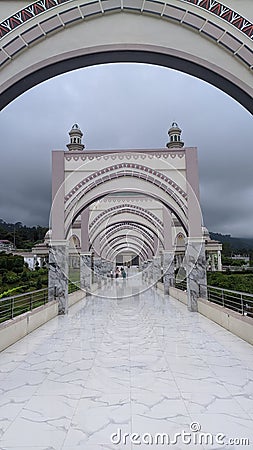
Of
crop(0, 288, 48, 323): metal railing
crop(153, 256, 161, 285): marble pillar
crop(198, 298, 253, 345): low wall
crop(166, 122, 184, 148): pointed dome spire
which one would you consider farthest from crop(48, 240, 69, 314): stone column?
crop(166, 122, 184, 148): pointed dome spire

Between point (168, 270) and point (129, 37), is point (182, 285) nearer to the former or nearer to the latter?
point (168, 270)

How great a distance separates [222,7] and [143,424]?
11.0ft

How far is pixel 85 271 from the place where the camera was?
15242 millimetres

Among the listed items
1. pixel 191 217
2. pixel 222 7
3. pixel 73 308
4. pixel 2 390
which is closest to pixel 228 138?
pixel 191 217

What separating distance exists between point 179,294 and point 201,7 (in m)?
11.0

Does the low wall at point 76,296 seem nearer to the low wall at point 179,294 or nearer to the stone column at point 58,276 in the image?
the stone column at point 58,276

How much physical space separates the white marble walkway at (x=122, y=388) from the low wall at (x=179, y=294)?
16.2 ft

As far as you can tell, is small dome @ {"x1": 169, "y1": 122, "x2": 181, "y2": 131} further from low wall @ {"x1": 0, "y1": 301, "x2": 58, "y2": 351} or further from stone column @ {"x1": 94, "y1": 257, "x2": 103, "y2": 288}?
low wall @ {"x1": 0, "y1": 301, "x2": 58, "y2": 351}

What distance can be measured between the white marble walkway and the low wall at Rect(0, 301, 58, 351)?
0.19 meters

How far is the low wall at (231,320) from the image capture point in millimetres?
5914

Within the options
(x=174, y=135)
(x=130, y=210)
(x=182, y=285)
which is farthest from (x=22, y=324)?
(x=174, y=135)

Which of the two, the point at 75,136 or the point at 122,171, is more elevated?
the point at 75,136

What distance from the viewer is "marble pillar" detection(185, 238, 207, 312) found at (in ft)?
33.3

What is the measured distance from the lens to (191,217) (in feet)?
32.8
